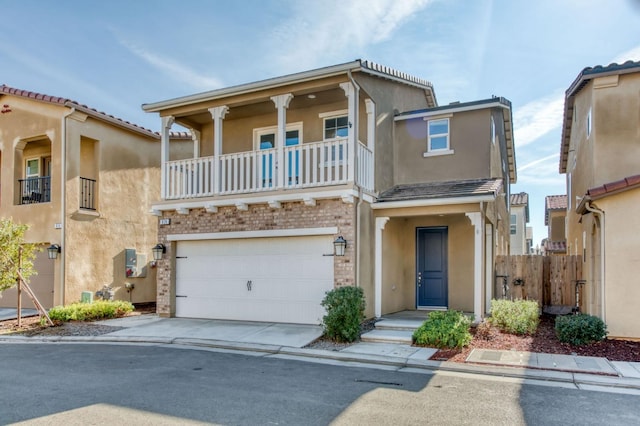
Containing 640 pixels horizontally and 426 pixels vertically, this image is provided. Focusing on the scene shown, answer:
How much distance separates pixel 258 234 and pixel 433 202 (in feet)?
15.6

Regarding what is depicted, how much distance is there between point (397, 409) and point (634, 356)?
522cm

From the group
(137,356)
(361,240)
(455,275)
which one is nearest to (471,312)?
(455,275)

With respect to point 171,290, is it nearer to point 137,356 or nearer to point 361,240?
point 137,356

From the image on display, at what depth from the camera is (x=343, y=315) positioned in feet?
32.4

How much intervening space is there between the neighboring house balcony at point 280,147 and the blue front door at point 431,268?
271 cm

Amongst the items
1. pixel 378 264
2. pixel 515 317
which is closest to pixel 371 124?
pixel 378 264

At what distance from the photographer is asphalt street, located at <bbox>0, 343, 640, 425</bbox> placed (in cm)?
549

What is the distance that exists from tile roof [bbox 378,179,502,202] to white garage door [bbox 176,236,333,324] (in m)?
2.46

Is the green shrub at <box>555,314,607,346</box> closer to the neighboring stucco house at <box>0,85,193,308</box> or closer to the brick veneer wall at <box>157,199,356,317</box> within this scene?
A: the brick veneer wall at <box>157,199,356,317</box>

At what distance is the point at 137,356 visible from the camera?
29.9 ft

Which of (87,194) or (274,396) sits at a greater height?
(87,194)

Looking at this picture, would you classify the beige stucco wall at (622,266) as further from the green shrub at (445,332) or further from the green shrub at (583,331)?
the green shrub at (445,332)

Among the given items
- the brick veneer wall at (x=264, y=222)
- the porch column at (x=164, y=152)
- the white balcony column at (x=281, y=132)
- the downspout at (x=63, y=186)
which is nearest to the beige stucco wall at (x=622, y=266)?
the brick veneer wall at (x=264, y=222)

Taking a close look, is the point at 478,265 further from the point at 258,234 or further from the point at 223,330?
the point at 223,330
